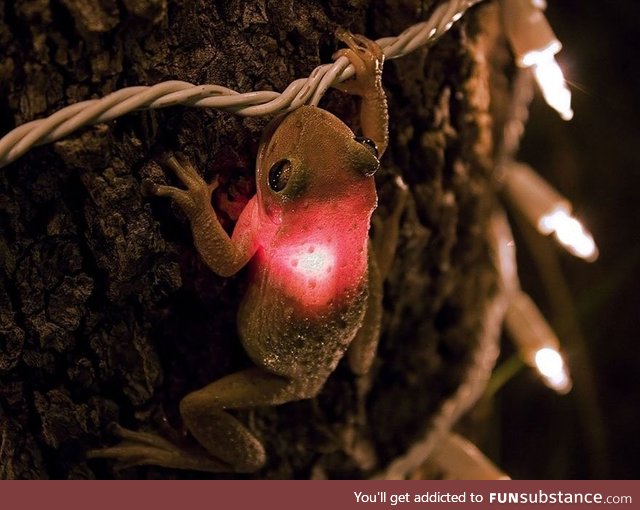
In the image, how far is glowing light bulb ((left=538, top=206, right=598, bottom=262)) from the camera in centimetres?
107

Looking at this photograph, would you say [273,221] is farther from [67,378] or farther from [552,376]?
[552,376]

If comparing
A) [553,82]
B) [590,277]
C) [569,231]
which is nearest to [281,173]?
[553,82]

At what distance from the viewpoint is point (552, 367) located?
1.15 meters

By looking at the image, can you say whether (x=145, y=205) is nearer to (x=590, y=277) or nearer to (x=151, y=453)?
(x=151, y=453)

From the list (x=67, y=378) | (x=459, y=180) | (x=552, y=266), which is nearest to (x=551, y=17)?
(x=552, y=266)

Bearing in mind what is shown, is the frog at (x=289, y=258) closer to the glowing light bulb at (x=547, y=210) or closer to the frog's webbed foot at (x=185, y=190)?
the frog's webbed foot at (x=185, y=190)

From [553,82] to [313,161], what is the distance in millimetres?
450

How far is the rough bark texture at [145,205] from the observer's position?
0.65 m

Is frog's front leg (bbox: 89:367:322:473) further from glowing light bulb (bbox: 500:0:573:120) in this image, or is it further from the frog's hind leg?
glowing light bulb (bbox: 500:0:573:120)

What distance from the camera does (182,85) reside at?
64cm

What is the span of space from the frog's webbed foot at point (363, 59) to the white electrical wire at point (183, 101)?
0.01 m

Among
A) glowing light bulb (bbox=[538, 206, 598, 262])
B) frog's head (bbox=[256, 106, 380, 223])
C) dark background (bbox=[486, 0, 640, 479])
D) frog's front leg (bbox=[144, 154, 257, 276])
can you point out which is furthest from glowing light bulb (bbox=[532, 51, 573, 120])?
dark background (bbox=[486, 0, 640, 479])

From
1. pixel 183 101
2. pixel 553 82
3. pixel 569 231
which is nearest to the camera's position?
pixel 183 101

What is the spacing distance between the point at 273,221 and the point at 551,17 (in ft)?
3.93
